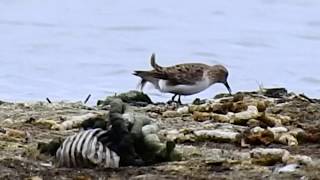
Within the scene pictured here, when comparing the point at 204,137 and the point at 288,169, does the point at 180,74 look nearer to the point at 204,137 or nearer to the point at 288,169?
the point at 204,137

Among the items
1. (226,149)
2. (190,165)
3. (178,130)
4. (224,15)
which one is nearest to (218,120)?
(178,130)

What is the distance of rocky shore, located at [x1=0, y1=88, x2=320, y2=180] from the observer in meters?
5.40

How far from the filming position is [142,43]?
18.9 metres

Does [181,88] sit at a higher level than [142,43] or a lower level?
higher

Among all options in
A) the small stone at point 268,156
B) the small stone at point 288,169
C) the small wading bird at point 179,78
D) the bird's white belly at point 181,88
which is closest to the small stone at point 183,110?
the small stone at point 268,156

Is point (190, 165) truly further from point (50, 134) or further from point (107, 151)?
point (50, 134)

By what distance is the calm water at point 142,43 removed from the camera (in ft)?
46.7

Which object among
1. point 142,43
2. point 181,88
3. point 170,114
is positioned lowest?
point 142,43

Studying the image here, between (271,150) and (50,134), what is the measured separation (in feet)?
3.87

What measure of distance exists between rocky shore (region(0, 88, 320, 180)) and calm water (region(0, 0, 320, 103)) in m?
3.28

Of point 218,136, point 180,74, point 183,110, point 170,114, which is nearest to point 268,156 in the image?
point 218,136

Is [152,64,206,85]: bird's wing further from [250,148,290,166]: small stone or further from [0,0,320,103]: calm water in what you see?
[250,148,290,166]: small stone

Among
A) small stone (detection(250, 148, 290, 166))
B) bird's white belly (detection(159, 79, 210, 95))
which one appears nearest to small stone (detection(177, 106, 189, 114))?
small stone (detection(250, 148, 290, 166))

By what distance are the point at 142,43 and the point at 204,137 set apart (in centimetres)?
1271
